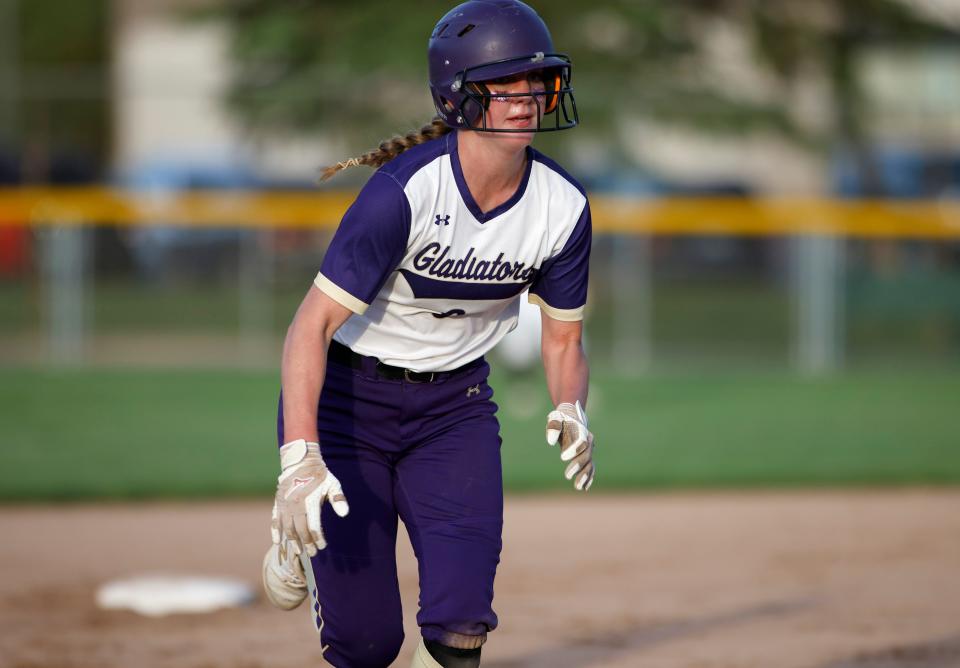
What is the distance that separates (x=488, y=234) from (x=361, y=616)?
1.07 m

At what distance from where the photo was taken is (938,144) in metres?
19.8

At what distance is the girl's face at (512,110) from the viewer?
3.52 m

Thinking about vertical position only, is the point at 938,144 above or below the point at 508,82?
above

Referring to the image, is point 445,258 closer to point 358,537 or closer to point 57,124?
point 358,537

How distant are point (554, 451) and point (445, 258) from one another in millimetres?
6131

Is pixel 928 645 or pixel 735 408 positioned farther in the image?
pixel 735 408

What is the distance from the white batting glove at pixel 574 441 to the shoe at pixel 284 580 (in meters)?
0.82

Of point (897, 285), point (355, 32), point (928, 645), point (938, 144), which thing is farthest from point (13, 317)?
point (928, 645)

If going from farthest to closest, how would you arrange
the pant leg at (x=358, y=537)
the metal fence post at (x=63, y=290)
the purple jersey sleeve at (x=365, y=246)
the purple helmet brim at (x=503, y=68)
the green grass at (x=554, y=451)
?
1. the metal fence post at (x=63, y=290)
2. the green grass at (x=554, y=451)
3. the pant leg at (x=358, y=537)
4. the purple helmet brim at (x=503, y=68)
5. the purple jersey sleeve at (x=365, y=246)

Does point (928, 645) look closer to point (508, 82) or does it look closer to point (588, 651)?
point (588, 651)

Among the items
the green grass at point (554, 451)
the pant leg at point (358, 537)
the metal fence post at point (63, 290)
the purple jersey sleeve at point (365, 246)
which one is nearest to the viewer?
the purple jersey sleeve at point (365, 246)

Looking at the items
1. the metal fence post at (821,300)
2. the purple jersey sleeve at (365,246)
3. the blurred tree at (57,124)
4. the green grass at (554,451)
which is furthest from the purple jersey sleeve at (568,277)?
the blurred tree at (57,124)

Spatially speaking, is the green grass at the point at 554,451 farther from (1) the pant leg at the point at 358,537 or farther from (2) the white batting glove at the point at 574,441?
(2) the white batting glove at the point at 574,441

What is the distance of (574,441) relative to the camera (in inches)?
144
